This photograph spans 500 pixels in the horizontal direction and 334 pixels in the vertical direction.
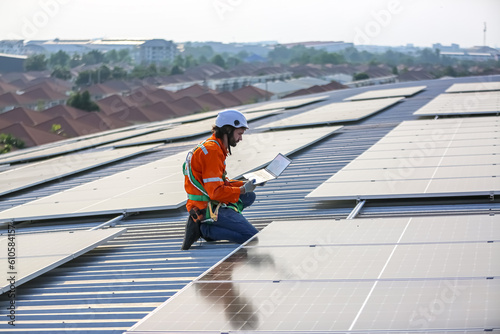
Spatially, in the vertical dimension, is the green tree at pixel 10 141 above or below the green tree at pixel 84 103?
below

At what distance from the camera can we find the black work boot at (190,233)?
10.7 metres

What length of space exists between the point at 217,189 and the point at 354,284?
309cm

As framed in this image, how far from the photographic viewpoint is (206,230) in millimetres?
10688

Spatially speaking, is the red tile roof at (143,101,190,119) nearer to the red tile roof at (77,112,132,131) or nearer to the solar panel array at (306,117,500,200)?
the red tile roof at (77,112,132,131)

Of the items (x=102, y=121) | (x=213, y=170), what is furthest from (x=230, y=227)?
(x=102, y=121)

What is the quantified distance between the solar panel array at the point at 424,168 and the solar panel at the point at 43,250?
3.63m

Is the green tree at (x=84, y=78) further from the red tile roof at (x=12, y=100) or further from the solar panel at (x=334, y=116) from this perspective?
the solar panel at (x=334, y=116)

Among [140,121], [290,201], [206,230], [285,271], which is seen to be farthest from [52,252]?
[140,121]

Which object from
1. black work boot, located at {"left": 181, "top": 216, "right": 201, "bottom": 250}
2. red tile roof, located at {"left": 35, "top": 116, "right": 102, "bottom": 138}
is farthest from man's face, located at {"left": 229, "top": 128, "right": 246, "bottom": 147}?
red tile roof, located at {"left": 35, "top": 116, "right": 102, "bottom": 138}

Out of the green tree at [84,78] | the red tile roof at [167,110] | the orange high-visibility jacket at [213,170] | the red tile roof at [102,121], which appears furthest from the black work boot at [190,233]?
the green tree at [84,78]

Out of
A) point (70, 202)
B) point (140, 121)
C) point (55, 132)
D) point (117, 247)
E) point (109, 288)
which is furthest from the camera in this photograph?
point (140, 121)

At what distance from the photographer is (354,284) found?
7.61m

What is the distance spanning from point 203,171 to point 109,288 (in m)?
2.03

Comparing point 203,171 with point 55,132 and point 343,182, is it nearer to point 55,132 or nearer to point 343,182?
point 343,182
